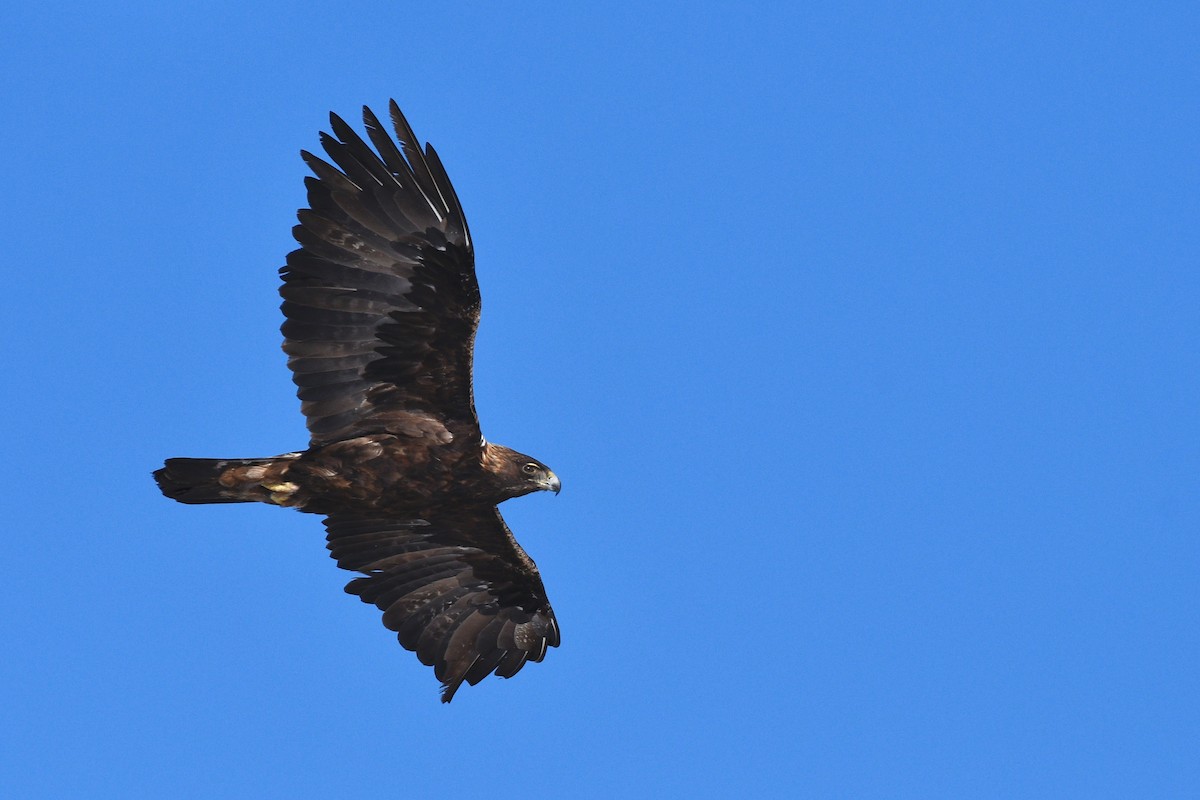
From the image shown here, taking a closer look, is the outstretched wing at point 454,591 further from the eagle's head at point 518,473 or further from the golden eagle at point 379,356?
the eagle's head at point 518,473

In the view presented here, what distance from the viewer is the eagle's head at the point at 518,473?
1705 centimetres

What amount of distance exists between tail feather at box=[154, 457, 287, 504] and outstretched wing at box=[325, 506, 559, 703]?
2.06 meters

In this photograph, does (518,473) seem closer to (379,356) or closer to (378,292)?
(379,356)

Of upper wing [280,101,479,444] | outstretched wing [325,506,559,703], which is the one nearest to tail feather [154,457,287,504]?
upper wing [280,101,479,444]

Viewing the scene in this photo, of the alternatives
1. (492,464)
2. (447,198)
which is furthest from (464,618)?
(447,198)

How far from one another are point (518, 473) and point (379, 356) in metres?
1.81

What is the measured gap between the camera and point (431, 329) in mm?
16656

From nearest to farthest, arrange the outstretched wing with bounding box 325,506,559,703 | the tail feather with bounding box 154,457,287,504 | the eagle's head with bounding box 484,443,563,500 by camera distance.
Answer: the tail feather with bounding box 154,457,287,504 → the eagle's head with bounding box 484,443,563,500 → the outstretched wing with bounding box 325,506,559,703

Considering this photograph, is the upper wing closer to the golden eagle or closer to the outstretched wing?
the golden eagle

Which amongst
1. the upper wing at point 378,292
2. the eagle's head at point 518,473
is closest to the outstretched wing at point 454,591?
the eagle's head at point 518,473

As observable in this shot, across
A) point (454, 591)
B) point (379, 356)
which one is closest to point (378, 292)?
point (379, 356)

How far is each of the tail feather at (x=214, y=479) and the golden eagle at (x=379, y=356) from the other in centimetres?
1

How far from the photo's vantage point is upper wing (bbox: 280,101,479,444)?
16.4 meters

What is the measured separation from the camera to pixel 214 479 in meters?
16.4
